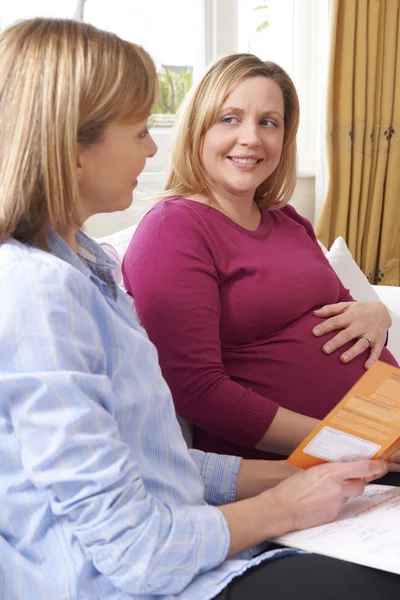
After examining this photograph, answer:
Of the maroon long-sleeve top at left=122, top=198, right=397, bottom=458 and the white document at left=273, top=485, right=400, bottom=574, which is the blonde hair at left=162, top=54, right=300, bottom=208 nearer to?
the maroon long-sleeve top at left=122, top=198, right=397, bottom=458

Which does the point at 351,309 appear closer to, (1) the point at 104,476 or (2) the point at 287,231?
(2) the point at 287,231

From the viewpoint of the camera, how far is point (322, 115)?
9.55 feet

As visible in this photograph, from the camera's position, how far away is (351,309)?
1.70 metres

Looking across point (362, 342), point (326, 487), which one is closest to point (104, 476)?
point (326, 487)

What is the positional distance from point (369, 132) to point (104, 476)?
233cm

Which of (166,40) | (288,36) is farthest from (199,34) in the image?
(288,36)

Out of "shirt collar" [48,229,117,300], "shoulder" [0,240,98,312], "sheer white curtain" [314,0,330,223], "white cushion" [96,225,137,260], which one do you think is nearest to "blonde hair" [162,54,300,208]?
"white cushion" [96,225,137,260]

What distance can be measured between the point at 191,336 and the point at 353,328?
0.38 meters

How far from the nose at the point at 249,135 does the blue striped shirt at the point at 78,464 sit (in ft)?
2.39

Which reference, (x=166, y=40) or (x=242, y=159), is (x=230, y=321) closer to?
(x=242, y=159)

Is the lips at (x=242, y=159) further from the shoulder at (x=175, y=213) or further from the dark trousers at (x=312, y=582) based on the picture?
the dark trousers at (x=312, y=582)

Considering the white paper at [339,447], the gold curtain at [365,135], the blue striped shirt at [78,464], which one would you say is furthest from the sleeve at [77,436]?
the gold curtain at [365,135]

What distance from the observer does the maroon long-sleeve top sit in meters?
1.45

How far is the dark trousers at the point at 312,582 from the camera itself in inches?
38.5
